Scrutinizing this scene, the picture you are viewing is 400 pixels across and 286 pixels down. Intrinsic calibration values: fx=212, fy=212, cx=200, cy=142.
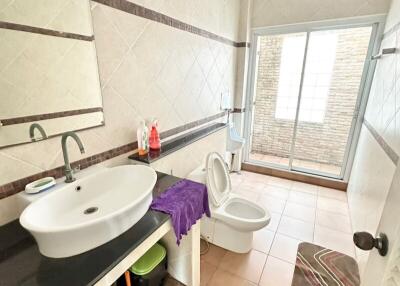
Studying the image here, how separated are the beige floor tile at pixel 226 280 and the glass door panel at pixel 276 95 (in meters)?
2.07

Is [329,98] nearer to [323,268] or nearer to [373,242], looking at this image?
[323,268]

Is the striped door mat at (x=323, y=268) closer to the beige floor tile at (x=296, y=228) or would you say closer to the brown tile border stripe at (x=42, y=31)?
the beige floor tile at (x=296, y=228)

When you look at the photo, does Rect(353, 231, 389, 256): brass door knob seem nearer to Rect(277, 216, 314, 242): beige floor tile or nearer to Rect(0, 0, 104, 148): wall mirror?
Rect(0, 0, 104, 148): wall mirror

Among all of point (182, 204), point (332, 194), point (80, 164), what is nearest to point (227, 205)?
point (182, 204)

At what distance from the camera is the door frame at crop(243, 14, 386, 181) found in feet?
7.67

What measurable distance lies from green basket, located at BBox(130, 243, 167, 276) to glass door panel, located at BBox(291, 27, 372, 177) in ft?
8.24

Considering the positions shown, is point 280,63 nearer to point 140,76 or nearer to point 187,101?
point 187,101

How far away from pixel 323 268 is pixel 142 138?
172 centimetres

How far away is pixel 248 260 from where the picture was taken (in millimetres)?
1766

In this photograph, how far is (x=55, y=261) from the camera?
2.48 ft

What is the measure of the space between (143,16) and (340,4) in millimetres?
2303

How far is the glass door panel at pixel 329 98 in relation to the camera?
8.77 feet

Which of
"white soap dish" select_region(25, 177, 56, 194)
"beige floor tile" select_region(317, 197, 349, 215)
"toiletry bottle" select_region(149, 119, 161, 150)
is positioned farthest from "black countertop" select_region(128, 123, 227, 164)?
"beige floor tile" select_region(317, 197, 349, 215)

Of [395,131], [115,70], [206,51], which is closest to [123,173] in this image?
[115,70]
